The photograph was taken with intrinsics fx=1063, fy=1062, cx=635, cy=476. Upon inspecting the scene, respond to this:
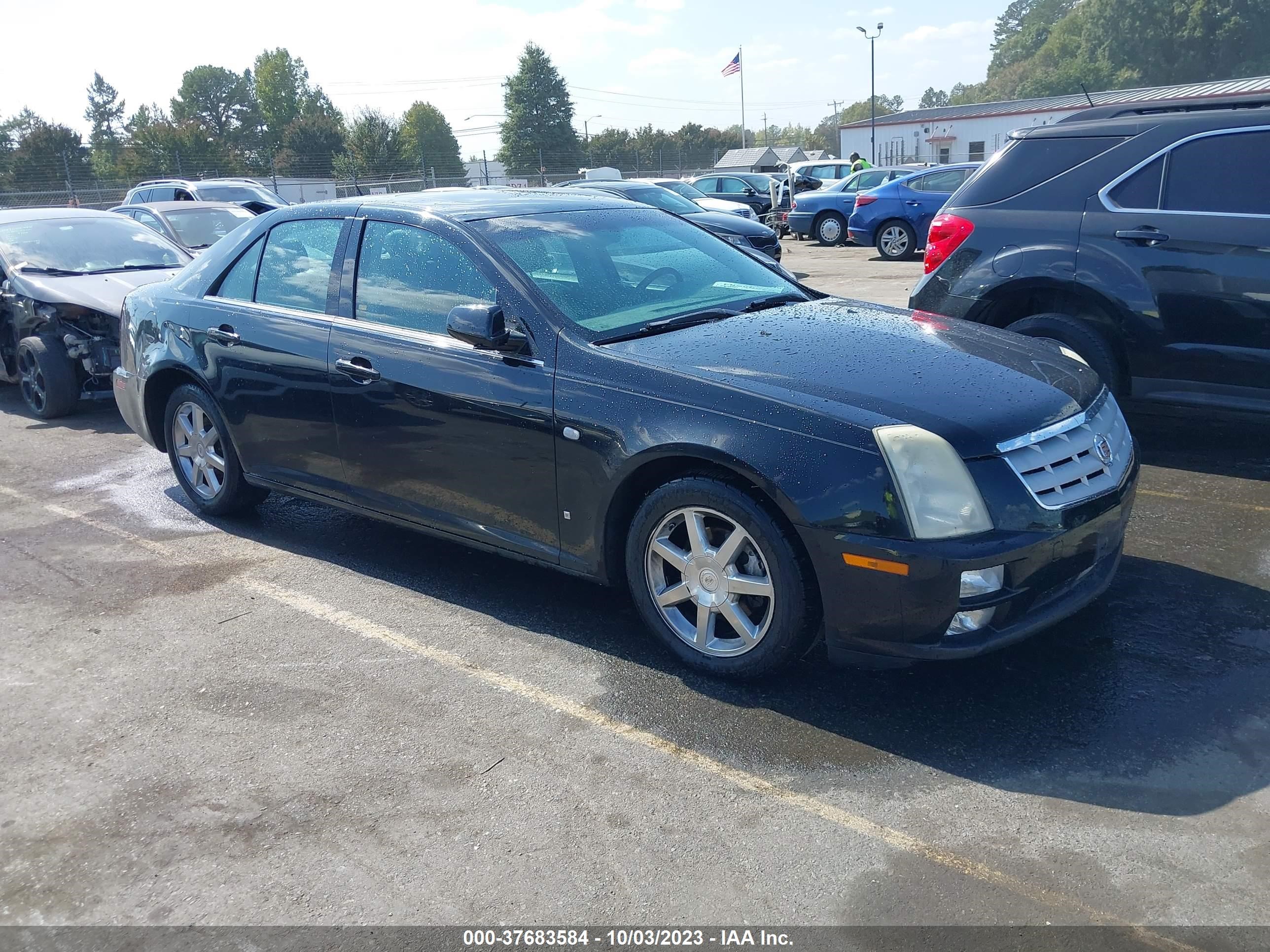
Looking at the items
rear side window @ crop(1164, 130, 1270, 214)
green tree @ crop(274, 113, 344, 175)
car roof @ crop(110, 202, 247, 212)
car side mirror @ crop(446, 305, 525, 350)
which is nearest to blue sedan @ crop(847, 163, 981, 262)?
car roof @ crop(110, 202, 247, 212)

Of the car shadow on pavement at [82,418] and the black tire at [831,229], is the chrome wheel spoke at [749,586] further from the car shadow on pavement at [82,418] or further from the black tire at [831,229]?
the black tire at [831,229]

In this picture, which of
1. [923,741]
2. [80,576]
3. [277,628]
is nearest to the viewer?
[923,741]

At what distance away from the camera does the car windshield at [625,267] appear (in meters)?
4.27

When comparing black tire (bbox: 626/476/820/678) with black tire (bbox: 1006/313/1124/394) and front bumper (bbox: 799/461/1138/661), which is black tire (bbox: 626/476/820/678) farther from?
black tire (bbox: 1006/313/1124/394)

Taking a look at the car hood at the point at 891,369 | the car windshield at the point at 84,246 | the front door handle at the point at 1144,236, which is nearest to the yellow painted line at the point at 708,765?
the car hood at the point at 891,369

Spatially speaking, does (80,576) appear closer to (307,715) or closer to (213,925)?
(307,715)

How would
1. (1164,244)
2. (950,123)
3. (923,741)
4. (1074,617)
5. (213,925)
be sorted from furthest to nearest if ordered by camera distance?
(950,123) → (1164,244) → (1074,617) → (923,741) → (213,925)

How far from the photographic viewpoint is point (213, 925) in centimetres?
266

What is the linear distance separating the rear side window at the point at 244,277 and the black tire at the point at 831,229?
18789mm

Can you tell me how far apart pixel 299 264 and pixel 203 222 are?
8.60m

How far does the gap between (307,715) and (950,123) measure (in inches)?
2655

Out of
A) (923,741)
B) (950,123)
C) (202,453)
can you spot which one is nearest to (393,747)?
(923,741)

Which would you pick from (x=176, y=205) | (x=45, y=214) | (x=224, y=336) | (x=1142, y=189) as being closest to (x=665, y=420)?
(x=224, y=336)

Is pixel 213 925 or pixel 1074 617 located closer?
pixel 213 925
